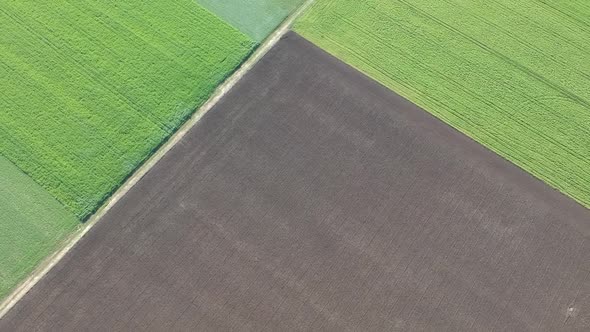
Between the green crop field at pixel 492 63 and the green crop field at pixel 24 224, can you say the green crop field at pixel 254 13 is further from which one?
the green crop field at pixel 24 224

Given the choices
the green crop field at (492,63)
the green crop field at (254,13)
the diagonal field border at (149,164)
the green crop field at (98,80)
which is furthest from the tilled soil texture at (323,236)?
the green crop field at (254,13)

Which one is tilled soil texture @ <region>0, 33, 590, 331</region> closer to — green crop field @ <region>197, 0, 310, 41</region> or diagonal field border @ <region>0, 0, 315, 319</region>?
diagonal field border @ <region>0, 0, 315, 319</region>

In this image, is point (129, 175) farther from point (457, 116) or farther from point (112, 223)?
point (457, 116)

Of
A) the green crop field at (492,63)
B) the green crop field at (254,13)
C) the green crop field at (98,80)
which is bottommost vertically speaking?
the green crop field at (98,80)

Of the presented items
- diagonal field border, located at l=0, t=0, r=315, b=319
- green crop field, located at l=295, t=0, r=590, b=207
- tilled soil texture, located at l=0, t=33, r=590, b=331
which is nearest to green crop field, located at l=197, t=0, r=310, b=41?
diagonal field border, located at l=0, t=0, r=315, b=319

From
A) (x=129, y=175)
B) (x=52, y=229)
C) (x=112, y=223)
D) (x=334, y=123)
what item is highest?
(x=334, y=123)

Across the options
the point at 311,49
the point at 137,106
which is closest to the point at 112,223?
the point at 137,106
